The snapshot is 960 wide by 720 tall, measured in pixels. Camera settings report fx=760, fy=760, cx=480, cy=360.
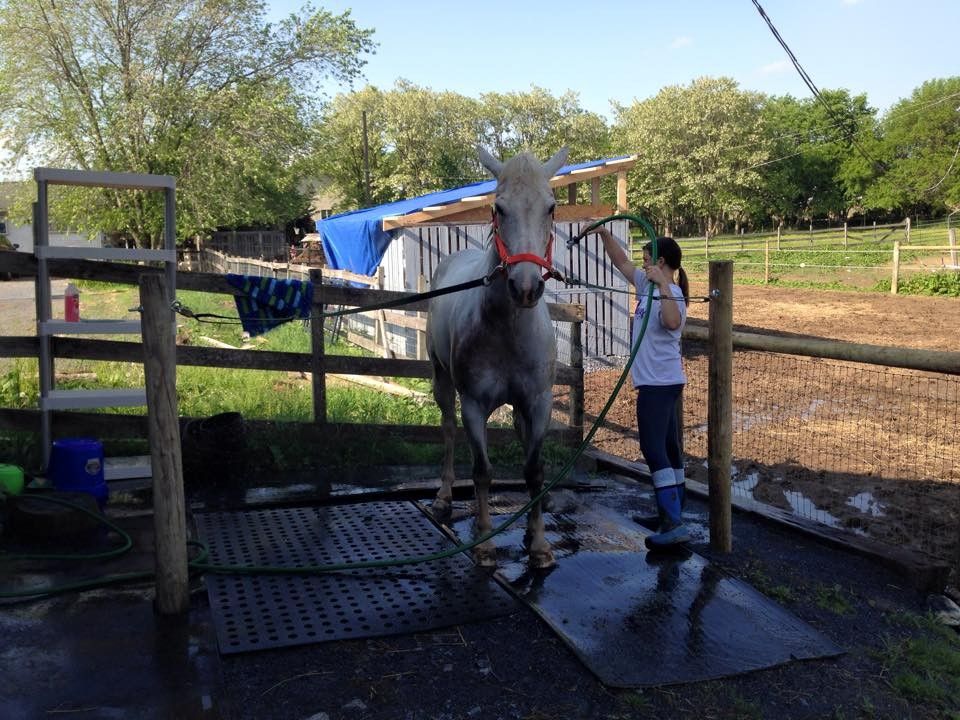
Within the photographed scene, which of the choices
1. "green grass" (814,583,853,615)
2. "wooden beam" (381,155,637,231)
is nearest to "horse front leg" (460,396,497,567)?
"green grass" (814,583,853,615)

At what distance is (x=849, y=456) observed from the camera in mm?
7004

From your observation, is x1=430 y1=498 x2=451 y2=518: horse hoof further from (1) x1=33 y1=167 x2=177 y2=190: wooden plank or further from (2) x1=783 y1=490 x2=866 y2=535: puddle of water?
(1) x1=33 y1=167 x2=177 y2=190: wooden plank

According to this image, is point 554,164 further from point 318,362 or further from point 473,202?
point 473,202

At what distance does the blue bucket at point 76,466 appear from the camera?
15.4 feet

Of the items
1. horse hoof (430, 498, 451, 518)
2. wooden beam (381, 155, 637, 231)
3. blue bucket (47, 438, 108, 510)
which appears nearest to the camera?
blue bucket (47, 438, 108, 510)

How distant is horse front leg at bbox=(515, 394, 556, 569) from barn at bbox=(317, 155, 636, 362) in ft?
24.6

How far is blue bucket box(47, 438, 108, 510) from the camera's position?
4.69 m

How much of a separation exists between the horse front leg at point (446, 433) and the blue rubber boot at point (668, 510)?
1.39 meters

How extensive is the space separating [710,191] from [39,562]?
2161 inches

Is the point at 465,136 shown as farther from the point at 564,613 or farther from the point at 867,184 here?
the point at 564,613

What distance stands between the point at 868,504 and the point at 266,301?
4769 mm

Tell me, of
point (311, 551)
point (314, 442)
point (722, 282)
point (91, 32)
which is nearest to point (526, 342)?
point (722, 282)

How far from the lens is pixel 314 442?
20.1ft

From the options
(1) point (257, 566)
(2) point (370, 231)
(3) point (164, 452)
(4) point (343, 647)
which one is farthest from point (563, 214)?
(4) point (343, 647)
